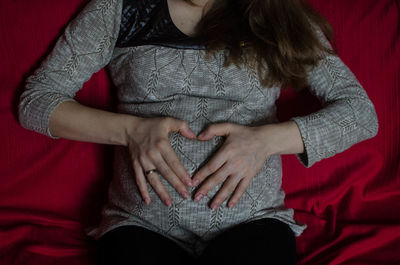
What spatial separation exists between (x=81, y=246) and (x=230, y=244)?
438mm

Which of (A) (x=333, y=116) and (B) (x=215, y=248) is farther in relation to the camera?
(A) (x=333, y=116)

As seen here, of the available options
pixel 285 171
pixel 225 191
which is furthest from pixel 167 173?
pixel 285 171

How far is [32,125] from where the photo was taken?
994mm

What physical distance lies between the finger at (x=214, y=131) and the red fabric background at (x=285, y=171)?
39 cm

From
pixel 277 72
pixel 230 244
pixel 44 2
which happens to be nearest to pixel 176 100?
pixel 277 72

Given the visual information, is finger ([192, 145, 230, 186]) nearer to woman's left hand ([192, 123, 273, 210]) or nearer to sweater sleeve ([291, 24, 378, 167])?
woman's left hand ([192, 123, 273, 210])

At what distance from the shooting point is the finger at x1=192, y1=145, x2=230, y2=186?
891mm

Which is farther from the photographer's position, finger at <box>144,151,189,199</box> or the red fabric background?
the red fabric background

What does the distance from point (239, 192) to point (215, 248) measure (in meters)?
0.13

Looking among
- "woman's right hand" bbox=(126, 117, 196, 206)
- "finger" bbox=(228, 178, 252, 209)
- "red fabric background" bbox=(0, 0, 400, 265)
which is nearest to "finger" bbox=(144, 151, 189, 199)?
"woman's right hand" bbox=(126, 117, 196, 206)

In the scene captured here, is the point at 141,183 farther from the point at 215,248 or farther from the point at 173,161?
the point at 215,248

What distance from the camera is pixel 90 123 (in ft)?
3.20

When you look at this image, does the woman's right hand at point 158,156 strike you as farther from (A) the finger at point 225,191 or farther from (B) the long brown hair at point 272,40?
(B) the long brown hair at point 272,40

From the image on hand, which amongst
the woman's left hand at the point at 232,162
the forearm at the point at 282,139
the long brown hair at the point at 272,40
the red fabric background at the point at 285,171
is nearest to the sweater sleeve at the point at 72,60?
the red fabric background at the point at 285,171
